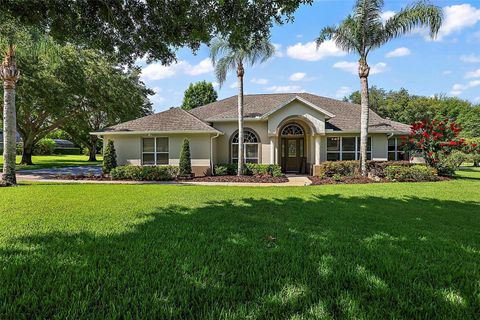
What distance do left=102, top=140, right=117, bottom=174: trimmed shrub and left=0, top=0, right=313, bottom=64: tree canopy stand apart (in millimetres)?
11379

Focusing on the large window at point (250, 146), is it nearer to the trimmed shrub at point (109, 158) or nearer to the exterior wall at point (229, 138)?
the exterior wall at point (229, 138)

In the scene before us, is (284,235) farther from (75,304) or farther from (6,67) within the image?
(6,67)

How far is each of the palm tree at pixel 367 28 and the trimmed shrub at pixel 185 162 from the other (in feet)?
35.3

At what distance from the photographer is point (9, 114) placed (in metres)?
12.8

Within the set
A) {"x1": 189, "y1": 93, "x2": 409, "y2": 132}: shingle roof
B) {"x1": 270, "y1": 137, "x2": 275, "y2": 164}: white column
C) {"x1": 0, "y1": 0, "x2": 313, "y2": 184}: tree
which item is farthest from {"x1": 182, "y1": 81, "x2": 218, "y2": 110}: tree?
{"x1": 0, "y1": 0, "x2": 313, "y2": 184}: tree

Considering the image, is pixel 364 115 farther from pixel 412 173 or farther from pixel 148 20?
pixel 148 20

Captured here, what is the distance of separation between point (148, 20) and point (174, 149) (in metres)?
12.1

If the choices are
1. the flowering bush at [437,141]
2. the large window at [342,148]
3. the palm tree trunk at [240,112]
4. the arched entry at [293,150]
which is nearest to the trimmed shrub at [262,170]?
the palm tree trunk at [240,112]

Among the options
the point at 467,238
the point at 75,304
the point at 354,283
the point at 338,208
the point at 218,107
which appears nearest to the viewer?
the point at 75,304

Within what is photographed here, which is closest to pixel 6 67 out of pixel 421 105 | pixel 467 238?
pixel 467 238

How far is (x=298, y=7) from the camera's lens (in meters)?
6.11

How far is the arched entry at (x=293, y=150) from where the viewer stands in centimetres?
2097

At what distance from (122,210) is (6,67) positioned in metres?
11.0

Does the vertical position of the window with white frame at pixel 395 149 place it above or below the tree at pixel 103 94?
below
